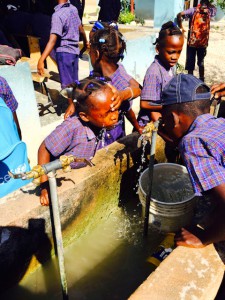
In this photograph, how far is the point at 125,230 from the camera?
3.25 meters

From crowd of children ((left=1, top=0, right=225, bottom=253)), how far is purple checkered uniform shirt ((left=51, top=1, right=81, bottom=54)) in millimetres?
1719

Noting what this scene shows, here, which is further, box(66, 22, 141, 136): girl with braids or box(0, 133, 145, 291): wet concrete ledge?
box(66, 22, 141, 136): girl with braids

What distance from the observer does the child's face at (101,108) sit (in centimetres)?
239

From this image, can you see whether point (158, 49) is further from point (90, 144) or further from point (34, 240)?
point (34, 240)

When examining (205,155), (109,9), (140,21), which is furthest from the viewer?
(140,21)

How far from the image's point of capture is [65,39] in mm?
5117

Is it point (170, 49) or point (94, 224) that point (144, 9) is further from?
point (94, 224)

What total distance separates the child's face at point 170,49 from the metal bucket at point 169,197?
114cm

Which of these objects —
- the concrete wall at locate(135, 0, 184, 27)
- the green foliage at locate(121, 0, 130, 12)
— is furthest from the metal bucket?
the green foliage at locate(121, 0, 130, 12)

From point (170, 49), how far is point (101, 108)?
4.08 ft

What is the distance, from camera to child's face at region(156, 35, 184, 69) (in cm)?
308

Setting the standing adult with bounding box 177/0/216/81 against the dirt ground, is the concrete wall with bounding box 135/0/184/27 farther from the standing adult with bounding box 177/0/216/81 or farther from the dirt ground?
the dirt ground

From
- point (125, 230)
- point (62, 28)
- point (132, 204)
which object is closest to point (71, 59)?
point (62, 28)

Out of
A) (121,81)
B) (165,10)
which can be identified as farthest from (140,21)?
(121,81)
